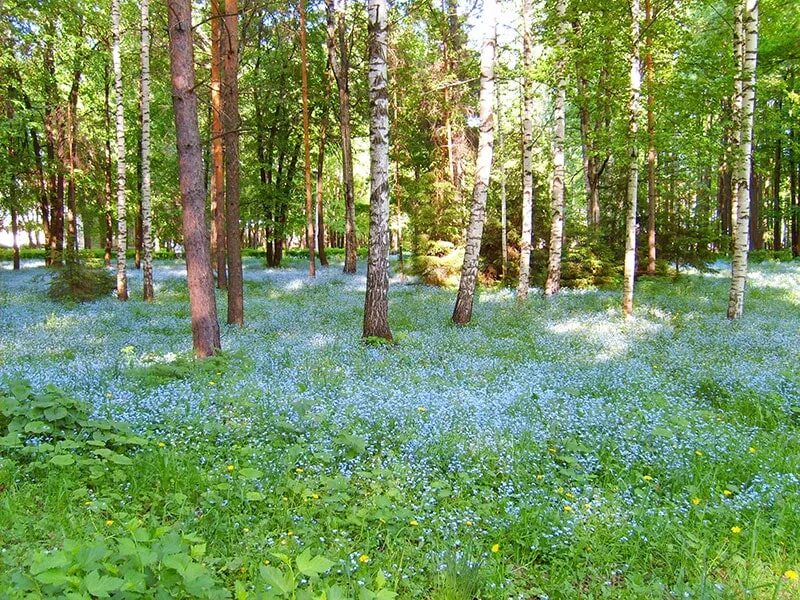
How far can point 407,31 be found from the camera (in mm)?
23375

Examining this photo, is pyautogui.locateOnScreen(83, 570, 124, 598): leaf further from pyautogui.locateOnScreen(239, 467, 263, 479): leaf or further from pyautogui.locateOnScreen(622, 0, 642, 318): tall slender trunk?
pyautogui.locateOnScreen(622, 0, 642, 318): tall slender trunk

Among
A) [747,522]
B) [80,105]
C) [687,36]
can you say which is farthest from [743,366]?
[80,105]

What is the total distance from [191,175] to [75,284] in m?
11.5

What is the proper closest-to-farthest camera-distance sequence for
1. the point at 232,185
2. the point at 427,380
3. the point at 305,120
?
the point at 427,380 → the point at 232,185 → the point at 305,120

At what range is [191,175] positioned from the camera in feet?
28.3

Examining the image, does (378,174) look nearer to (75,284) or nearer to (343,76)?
(75,284)

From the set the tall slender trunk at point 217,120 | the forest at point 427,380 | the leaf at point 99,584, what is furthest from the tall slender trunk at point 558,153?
the leaf at point 99,584

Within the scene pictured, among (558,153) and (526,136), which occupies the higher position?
(526,136)

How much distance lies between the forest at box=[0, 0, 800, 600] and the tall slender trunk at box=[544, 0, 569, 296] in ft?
0.38

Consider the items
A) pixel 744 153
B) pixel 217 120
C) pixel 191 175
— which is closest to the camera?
pixel 191 175

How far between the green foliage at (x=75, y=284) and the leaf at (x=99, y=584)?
673 inches

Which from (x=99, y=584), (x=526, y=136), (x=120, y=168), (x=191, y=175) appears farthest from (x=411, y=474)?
(x=120, y=168)

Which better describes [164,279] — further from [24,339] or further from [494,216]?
[494,216]

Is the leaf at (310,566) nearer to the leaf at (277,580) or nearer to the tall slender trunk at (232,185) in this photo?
the leaf at (277,580)
